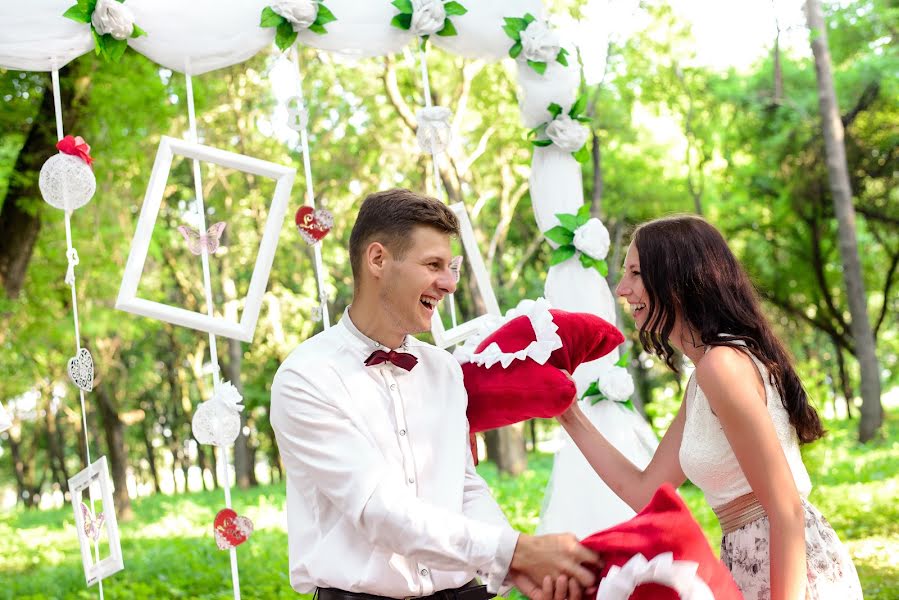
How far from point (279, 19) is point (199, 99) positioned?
4.24 metres

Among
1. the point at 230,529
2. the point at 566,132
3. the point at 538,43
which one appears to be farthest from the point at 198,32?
the point at 230,529

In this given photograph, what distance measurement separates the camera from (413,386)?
2.46 metres

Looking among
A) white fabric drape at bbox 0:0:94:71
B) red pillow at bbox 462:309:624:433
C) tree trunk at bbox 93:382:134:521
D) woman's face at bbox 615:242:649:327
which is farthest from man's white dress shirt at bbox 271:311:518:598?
tree trunk at bbox 93:382:134:521

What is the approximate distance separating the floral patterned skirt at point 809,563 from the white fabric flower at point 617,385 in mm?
1637

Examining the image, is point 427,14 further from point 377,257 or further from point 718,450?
point 718,450

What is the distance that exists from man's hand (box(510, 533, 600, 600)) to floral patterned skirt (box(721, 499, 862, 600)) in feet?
2.13

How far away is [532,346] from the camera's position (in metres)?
2.72

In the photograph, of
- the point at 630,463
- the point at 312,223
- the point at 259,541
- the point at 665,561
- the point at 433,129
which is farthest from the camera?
the point at 259,541

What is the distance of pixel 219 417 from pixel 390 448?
1599 millimetres

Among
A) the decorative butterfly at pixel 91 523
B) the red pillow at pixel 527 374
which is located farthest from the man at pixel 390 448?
the decorative butterfly at pixel 91 523

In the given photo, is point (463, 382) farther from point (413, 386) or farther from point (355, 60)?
point (355, 60)

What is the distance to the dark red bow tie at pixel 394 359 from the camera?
2.38 metres

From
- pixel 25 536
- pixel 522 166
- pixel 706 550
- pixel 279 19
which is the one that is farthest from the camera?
pixel 522 166

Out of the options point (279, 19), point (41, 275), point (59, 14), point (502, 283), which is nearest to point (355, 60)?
point (279, 19)
